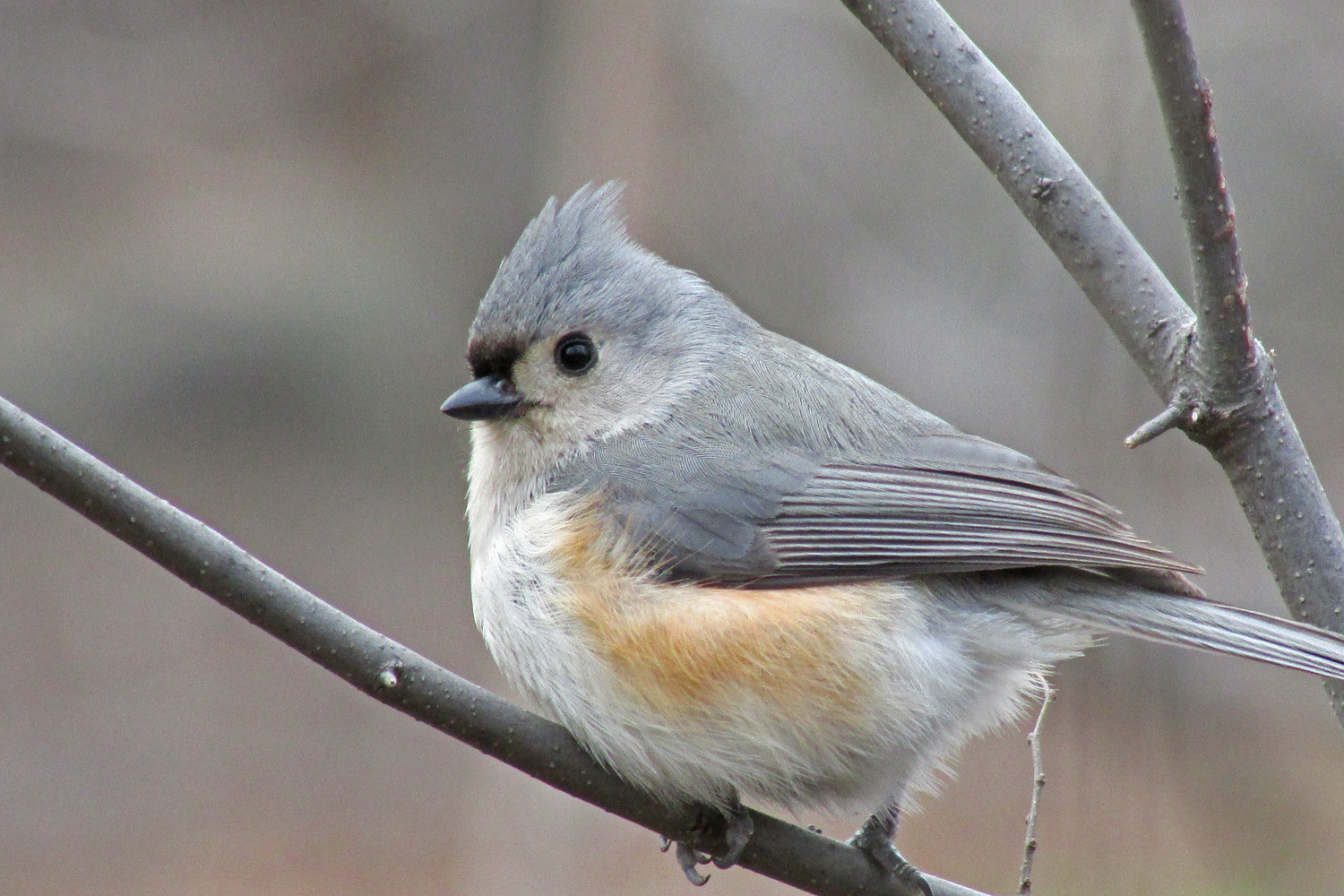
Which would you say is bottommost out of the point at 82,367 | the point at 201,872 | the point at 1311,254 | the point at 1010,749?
the point at 201,872

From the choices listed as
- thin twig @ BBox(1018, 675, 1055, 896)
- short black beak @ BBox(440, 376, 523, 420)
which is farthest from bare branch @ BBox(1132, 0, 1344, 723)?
short black beak @ BBox(440, 376, 523, 420)

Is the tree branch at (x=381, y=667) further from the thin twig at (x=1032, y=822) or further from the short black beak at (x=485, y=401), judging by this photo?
the short black beak at (x=485, y=401)

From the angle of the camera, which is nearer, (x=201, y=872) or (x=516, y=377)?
(x=516, y=377)

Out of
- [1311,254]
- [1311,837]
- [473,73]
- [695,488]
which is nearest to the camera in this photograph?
[695,488]

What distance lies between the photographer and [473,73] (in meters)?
7.62

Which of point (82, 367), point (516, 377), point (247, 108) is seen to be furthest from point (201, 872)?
point (516, 377)

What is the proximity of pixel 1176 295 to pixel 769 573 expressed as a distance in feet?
3.02

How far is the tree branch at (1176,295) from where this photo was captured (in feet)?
6.49

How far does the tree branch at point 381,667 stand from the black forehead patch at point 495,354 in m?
0.95

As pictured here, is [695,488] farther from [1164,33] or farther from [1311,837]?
[1311,837]

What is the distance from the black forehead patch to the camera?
9.68ft

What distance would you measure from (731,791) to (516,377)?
3.50 ft

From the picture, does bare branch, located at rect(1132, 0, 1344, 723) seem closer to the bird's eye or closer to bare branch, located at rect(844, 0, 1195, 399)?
bare branch, located at rect(844, 0, 1195, 399)

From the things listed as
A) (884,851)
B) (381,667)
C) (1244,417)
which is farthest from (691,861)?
(1244,417)
